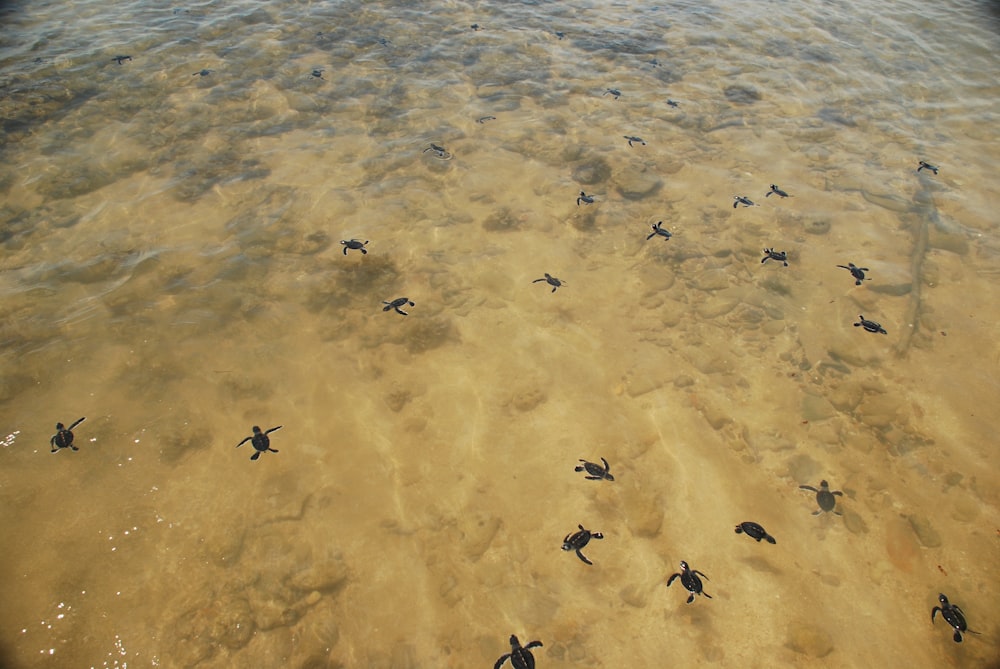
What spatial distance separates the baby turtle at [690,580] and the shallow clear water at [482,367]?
0.11 meters

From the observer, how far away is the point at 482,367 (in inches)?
238

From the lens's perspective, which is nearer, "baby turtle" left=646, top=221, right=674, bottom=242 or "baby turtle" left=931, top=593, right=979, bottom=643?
"baby turtle" left=931, top=593, right=979, bottom=643

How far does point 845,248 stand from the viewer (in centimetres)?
771

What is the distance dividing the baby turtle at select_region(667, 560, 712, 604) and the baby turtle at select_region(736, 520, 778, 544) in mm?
626

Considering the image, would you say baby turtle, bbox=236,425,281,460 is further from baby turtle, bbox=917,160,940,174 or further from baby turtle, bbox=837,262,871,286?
baby turtle, bbox=917,160,940,174

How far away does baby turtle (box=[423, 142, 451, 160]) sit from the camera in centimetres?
917

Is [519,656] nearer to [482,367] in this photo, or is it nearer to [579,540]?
[579,540]

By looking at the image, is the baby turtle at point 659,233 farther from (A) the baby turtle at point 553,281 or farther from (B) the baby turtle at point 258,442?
(B) the baby turtle at point 258,442

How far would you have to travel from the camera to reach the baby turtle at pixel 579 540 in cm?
460

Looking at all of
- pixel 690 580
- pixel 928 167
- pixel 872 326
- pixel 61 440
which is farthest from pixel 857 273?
pixel 61 440

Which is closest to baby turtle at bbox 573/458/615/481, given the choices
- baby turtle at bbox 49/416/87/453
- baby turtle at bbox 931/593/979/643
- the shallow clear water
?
the shallow clear water

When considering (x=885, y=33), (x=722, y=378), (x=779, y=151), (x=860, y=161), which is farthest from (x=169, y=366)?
(x=885, y=33)

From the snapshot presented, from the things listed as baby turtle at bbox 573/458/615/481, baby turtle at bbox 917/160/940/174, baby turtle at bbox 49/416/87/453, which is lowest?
baby turtle at bbox 573/458/615/481

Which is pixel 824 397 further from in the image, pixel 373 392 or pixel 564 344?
pixel 373 392
